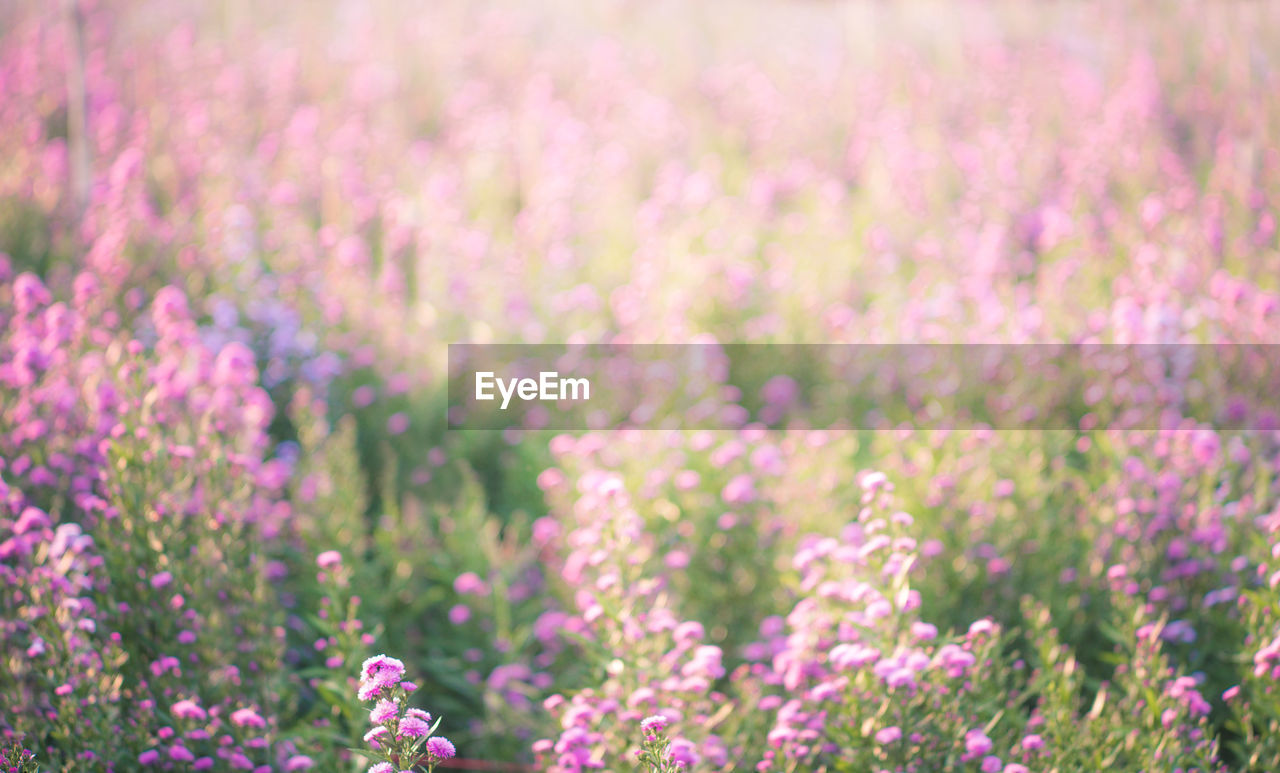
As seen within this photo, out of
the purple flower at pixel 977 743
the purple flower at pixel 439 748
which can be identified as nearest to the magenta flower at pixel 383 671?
the purple flower at pixel 439 748

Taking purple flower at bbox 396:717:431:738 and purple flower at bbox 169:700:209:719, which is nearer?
purple flower at bbox 396:717:431:738

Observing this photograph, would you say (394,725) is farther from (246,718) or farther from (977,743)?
(977,743)

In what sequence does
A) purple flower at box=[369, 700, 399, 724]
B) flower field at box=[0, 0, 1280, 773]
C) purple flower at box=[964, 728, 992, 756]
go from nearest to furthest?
Answer: 1. purple flower at box=[369, 700, 399, 724]
2. purple flower at box=[964, 728, 992, 756]
3. flower field at box=[0, 0, 1280, 773]

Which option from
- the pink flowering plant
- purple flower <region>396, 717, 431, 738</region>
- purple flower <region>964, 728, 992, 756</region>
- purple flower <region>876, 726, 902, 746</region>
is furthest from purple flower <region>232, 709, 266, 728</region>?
purple flower <region>964, 728, 992, 756</region>

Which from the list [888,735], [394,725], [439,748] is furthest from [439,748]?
[888,735]

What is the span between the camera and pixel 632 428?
12.9ft

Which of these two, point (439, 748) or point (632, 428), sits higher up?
point (632, 428)

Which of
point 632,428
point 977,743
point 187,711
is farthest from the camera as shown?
point 632,428

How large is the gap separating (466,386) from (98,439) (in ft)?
6.05

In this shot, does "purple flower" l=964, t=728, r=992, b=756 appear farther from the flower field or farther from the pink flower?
the pink flower

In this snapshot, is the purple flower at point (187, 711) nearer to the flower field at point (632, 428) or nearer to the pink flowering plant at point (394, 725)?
the flower field at point (632, 428)

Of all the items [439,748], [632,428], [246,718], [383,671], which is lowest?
[246,718]

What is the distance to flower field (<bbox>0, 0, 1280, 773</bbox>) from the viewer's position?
2379 millimetres

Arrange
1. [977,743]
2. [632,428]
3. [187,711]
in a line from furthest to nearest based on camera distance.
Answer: [632,428] → [187,711] → [977,743]
